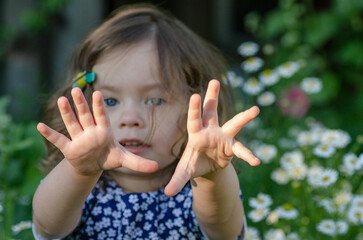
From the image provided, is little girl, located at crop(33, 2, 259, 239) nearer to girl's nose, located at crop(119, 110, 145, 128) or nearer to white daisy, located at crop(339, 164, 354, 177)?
girl's nose, located at crop(119, 110, 145, 128)

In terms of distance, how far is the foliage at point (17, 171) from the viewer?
1.81 meters

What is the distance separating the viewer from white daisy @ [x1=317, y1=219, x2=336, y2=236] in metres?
1.59

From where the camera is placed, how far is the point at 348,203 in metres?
1.69

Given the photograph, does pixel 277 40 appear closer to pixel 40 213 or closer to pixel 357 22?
pixel 357 22

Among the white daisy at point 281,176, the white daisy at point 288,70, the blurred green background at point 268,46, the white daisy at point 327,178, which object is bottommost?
the blurred green background at point 268,46

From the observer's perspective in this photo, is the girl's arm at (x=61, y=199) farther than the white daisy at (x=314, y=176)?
No

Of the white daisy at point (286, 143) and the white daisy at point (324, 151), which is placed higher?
the white daisy at point (324, 151)

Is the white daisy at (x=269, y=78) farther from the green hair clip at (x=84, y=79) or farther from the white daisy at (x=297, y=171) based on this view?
the green hair clip at (x=84, y=79)

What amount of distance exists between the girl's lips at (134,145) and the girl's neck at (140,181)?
108mm

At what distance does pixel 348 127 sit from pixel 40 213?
1.88 m

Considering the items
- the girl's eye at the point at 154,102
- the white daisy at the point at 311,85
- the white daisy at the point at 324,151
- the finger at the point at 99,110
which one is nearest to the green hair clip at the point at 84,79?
the girl's eye at the point at 154,102

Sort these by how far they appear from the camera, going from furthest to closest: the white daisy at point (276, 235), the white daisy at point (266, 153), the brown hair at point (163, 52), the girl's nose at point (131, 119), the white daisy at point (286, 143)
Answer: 1. the white daisy at point (286, 143)
2. the white daisy at point (266, 153)
3. the white daisy at point (276, 235)
4. the brown hair at point (163, 52)
5. the girl's nose at point (131, 119)

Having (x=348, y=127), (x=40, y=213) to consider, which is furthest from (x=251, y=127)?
(x=40, y=213)

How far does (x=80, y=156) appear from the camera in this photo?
101 centimetres
